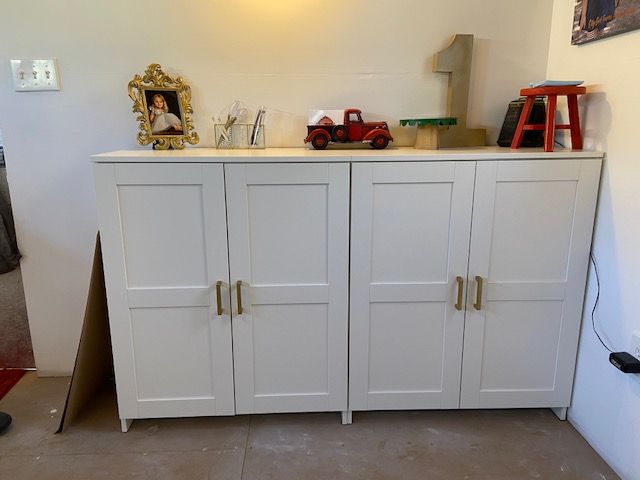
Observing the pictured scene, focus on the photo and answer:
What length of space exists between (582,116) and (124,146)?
6.30 feet

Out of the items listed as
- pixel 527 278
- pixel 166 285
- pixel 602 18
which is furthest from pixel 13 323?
pixel 602 18

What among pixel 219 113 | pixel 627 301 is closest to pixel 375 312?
pixel 627 301

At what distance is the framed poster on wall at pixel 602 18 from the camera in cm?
147

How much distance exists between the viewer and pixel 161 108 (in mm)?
1927

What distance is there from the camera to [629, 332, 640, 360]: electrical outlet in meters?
1.51

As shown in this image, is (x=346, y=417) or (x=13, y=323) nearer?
(x=346, y=417)

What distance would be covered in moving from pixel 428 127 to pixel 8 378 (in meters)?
2.31

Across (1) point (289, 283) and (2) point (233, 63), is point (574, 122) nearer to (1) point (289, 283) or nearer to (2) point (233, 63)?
(1) point (289, 283)

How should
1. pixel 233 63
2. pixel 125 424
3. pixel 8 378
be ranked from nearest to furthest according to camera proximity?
pixel 125 424, pixel 233 63, pixel 8 378

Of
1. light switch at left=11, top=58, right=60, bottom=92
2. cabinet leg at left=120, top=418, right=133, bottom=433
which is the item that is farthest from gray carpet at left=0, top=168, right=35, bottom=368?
cabinet leg at left=120, top=418, right=133, bottom=433

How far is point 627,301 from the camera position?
156cm

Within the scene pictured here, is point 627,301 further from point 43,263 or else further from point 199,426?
point 43,263

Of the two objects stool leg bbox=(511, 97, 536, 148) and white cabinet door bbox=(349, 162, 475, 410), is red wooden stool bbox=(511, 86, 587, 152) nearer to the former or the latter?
stool leg bbox=(511, 97, 536, 148)

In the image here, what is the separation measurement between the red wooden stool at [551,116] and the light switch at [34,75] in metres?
1.93
